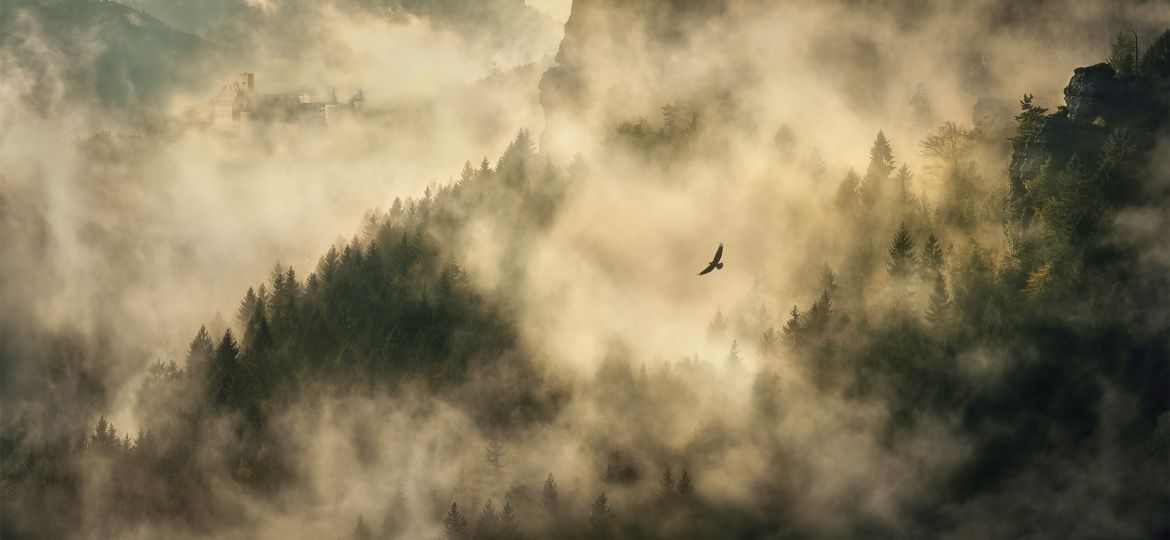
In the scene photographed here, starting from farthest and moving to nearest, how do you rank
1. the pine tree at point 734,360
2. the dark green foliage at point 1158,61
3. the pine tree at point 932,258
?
1. the pine tree at point 734,360
2. the pine tree at point 932,258
3. the dark green foliage at point 1158,61

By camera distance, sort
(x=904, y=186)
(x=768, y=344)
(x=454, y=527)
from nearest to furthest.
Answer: (x=768, y=344) < (x=904, y=186) < (x=454, y=527)

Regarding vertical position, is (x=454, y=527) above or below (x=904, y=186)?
below

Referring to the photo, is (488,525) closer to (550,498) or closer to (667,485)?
(550,498)

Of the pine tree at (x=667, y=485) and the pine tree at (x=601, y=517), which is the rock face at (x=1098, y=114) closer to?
the pine tree at (x=667, y=485)

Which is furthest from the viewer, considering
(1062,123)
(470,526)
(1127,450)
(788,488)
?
(470,526)

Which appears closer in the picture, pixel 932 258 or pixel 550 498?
pixel 932 258

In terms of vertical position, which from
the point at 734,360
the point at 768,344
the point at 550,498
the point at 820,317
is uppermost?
the point at 820,317

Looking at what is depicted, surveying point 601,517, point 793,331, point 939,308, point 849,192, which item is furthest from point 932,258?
point 601,517

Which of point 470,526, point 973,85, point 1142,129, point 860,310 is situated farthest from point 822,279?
point 470,526

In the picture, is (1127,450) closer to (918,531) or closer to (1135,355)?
(1135,355)

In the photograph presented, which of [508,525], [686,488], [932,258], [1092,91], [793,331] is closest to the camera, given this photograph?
[1092,91]

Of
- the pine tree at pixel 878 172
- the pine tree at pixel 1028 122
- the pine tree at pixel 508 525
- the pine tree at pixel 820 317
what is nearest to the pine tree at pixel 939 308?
the pine tree at pixel 820 317
